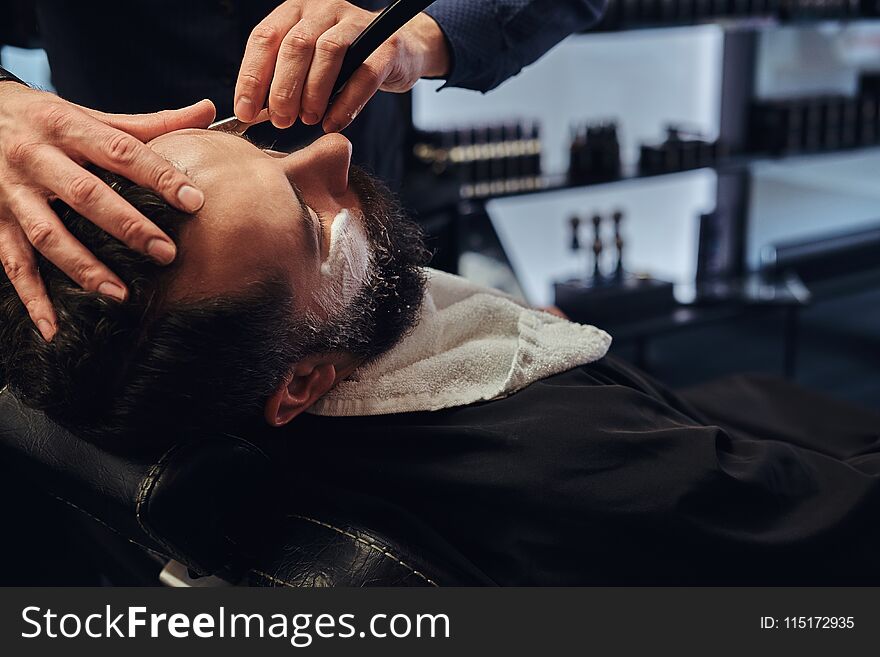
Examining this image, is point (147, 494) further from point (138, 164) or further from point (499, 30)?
point (499, 30)

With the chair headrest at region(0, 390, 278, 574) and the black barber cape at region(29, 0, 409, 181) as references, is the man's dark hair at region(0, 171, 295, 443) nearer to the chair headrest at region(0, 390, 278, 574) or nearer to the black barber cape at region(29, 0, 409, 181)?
the chair headrest at region(0, 390, 278, 574)

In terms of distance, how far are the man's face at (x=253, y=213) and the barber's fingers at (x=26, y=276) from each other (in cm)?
13

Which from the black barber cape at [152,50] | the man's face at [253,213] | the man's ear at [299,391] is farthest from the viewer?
the black barber cape at [152,50]

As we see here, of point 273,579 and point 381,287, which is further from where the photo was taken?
point 381,287

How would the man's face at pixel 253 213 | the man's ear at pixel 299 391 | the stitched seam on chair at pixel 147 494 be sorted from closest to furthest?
1. the stitched seam on chair at pixel 147 494
2. the man's face at pixel 253 213
3. the man's ear at pixel 299 391

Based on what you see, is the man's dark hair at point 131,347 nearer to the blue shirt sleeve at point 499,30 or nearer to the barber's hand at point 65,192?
the barber's hand at point 65,192

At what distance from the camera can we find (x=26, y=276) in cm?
98

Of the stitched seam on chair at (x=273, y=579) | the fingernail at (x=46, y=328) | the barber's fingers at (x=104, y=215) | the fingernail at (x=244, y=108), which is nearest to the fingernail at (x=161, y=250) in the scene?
the barber's fingers at (x=104, y=215)

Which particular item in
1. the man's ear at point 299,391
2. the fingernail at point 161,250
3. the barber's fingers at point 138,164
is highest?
the barber's fingers at point 138,164

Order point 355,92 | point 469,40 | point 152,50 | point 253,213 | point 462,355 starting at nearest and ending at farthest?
1. point 253,213
2. point 355,92
3. point 462,355
4. point 469,40
5. point 152,50

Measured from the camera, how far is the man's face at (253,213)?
1000 millimetres

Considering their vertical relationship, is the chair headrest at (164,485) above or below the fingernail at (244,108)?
below

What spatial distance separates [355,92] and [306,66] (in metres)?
0.07

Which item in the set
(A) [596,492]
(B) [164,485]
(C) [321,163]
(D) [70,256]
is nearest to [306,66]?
(C) [321,163]
